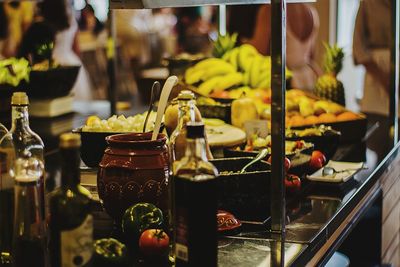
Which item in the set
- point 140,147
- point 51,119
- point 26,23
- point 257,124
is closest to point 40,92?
point 51,119

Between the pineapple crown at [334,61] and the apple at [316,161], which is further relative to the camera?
the pineapple crown at [334,61]

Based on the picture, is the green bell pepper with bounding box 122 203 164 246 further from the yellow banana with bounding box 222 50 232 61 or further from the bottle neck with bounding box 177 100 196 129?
the yellow banana with bounding box 222 50 232 61

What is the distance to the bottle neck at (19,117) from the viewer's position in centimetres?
171

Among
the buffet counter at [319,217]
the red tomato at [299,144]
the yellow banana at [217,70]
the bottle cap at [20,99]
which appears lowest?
the buffet counter at [319,217]

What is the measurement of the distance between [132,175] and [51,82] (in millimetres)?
2307

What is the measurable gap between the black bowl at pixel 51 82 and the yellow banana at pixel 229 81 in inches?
38.2

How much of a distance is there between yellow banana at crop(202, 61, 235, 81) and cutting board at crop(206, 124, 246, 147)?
89 centimetres

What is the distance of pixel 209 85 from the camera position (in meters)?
3.78

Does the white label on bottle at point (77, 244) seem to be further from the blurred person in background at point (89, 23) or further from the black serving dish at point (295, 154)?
the blurred person in background at point (89, 23)

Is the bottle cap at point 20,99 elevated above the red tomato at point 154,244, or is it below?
above

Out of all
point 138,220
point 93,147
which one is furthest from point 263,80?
point 138,220

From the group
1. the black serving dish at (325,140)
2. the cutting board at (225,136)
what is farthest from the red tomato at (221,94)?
the black serving dish at (325,140)

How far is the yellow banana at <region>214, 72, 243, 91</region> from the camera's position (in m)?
3.76

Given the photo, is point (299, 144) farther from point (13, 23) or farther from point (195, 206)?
point (13, 23)
